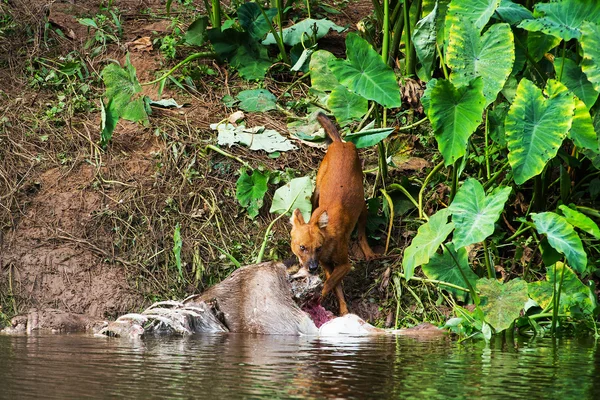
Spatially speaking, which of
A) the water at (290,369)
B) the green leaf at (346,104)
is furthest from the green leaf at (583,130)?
the green leaf at (346,104)

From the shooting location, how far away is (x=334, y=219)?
304 inches

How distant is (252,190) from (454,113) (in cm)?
250

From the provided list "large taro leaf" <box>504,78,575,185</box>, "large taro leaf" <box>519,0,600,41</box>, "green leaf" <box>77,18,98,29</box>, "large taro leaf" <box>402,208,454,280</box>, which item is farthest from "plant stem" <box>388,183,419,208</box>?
"green leaf" <box>77,18,98,29</box>

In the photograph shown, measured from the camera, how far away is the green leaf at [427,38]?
24.7 feet

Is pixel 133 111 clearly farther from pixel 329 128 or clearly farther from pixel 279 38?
pixel 279 38

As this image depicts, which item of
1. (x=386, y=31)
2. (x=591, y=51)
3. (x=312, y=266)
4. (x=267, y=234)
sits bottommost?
(x=312, y=266)

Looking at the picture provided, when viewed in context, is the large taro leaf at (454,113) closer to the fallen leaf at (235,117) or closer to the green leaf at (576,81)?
the green leaf at (576,81)

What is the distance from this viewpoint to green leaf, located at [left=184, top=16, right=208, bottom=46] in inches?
400

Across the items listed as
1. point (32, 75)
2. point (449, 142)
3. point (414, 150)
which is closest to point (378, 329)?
point (449, 142)

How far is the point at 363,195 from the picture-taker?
806cm

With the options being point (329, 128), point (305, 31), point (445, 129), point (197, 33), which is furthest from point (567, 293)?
point (197, 33)

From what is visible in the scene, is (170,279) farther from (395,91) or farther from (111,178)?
(395,91)

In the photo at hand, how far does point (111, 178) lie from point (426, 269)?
11.3 feet

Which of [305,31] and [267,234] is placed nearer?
[267,234]
